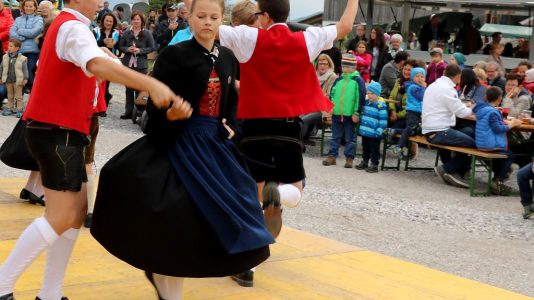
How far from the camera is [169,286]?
4102mm

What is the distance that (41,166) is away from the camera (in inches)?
160

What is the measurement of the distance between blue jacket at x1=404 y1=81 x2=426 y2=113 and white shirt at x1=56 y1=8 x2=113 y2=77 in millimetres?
8881

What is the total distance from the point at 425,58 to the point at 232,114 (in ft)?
46.3

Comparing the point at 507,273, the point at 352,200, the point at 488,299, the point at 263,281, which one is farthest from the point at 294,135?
the point at 352,200

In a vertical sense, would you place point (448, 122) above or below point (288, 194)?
below

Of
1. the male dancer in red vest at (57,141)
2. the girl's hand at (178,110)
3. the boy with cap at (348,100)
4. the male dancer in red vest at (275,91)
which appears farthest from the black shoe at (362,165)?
the girl's hand at (178,110)

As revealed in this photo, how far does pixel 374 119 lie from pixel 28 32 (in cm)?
683

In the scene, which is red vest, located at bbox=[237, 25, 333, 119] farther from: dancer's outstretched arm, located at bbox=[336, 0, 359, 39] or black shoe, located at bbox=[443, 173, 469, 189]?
black shoe, located at bbox=[443, 173, 469, 189]

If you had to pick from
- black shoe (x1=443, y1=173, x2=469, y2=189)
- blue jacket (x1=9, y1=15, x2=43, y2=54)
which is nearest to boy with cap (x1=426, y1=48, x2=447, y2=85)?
black shoe (x1=443, y1=173, x2=469, y2=189)

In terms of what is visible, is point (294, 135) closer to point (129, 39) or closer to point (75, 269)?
point (75, 269)

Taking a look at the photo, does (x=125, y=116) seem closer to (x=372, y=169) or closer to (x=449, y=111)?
(x=372, y=169)

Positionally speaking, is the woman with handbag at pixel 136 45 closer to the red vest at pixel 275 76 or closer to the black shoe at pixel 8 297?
the red vest at pixel 275 76

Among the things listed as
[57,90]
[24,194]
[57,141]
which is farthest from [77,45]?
[24,194]

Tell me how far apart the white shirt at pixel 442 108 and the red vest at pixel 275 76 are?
6.59 m
